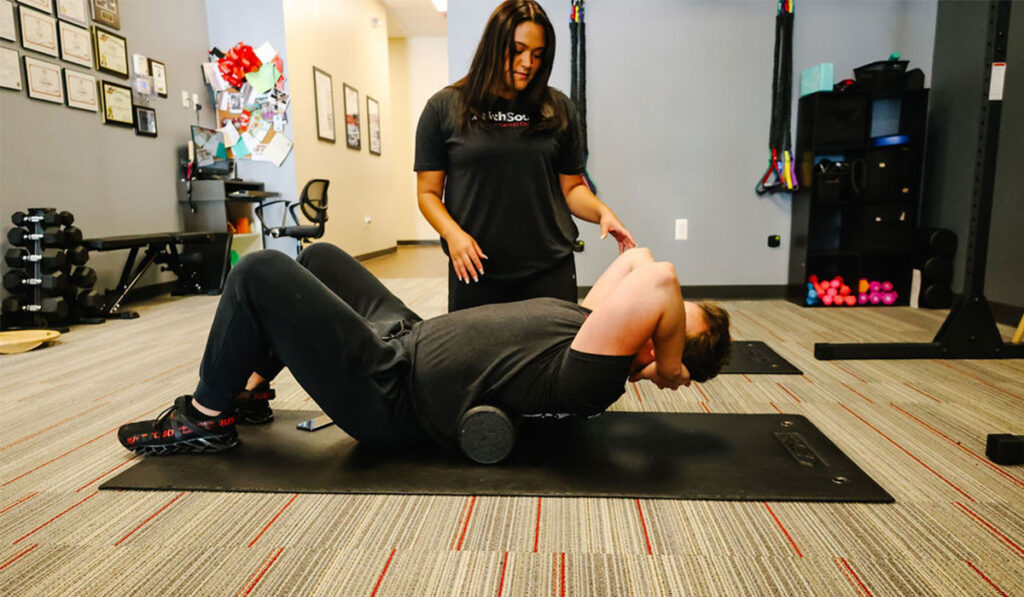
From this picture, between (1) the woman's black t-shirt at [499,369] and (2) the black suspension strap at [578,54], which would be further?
(2) the black suspension strap at [578,54]

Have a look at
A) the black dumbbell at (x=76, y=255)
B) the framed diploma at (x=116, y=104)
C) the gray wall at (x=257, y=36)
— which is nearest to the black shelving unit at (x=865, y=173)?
the gray wall at (x=257, y=36)

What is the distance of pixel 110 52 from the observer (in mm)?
3766

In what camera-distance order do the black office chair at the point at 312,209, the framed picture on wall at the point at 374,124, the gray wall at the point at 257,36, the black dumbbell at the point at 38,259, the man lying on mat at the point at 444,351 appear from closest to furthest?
the man lying on mat at the point at 444,351
the black dumbbell at the point at 38,259
the black office chair at the point at 312,209
the gray wall at the point at 257,36
the framed picture on wall at the point at 374,124

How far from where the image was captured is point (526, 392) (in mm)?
1243

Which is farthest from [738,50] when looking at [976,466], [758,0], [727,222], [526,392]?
[526,392]

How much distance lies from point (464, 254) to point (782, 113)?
2.89 m

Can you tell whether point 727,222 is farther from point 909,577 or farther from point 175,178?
point 175,178

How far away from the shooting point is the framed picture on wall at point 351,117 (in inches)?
238

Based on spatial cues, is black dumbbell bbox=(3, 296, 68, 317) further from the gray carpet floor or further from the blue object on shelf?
the blue object on shelf

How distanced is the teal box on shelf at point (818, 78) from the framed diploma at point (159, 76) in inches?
170

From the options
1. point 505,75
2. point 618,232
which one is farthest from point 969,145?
point 505,75

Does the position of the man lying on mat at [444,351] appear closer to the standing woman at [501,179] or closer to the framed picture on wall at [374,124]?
the standing woman at [501,179]

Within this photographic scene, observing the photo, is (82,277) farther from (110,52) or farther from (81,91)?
(110,52)

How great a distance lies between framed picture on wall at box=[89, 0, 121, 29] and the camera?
3.64 m
